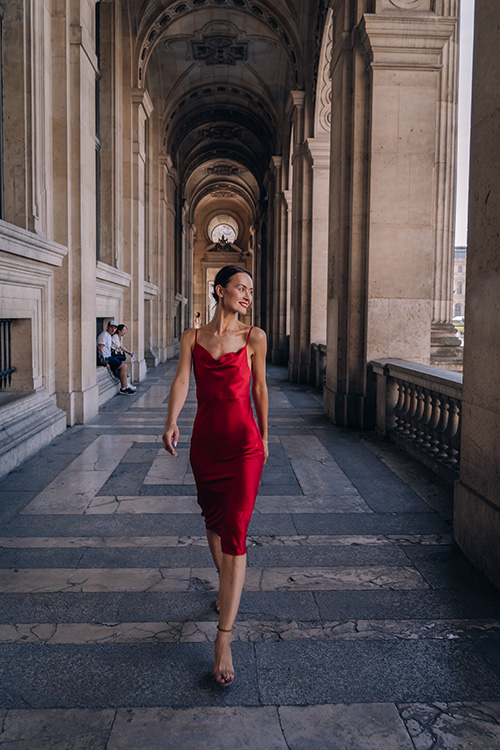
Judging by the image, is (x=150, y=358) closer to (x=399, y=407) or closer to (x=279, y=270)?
(x=279, y=270)

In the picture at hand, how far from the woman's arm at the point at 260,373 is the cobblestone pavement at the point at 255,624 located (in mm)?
945

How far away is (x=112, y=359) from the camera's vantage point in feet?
38.7

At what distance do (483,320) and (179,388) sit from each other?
196 centimetres

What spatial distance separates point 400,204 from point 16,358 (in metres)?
5.45

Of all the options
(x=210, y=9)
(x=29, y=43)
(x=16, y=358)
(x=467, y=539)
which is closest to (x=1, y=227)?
(x=16, y=358)

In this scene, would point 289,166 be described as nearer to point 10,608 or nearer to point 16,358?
point 16,358

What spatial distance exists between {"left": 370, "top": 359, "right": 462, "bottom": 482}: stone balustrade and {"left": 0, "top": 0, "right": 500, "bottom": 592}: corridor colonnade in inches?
28.6

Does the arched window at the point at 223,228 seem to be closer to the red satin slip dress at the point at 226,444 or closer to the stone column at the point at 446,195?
the stone column at the point at 446,195

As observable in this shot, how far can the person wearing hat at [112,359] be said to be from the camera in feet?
37.8

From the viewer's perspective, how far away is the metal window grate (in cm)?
698

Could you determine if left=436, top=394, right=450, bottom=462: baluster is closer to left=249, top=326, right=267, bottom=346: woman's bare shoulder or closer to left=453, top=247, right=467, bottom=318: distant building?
left=249, top=326, right=267, bottom=346: woman's bare shoulder

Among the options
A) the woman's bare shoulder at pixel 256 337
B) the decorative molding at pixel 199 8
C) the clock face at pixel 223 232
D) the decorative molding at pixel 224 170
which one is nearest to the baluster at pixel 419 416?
the woman's bare shoulder at pixel 256 337

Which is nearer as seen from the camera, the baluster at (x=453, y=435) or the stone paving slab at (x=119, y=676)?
the stone paving slab at (x=119, y=676)

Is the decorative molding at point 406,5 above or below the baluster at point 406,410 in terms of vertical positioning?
above
